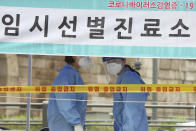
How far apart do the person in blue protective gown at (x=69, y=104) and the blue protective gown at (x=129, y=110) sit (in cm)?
45

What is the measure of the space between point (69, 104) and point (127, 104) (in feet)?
2.24

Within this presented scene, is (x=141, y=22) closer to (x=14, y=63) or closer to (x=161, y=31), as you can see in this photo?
(x=161, y=31)

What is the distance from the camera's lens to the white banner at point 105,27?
7.21 meters

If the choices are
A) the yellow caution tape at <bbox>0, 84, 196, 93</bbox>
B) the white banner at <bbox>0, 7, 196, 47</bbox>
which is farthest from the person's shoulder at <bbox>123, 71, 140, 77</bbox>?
the white banner at <bbox>0, 7, 196, 47</bbox>

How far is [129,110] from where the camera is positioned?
791cm

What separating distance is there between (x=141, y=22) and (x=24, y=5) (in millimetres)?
1242

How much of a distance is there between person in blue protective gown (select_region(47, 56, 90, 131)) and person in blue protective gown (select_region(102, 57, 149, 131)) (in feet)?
1.31

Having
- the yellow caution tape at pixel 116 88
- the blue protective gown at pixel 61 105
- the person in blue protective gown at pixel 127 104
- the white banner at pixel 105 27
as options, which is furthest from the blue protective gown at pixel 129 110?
the white banner at pixel 105 27

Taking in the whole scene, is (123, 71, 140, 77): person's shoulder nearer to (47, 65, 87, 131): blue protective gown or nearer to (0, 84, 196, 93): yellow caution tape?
(0, 84, 196, 93): yellow caution tape

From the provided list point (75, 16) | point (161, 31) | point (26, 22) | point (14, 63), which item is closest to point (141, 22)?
point (161, 31)

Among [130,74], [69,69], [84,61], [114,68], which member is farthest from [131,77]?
[69,69]

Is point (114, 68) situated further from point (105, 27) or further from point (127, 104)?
point (105, 27)

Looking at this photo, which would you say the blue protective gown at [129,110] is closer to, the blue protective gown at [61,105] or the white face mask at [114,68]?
the white face mask at [114,68]

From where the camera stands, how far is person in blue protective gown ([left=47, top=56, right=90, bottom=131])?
8.06 metres
